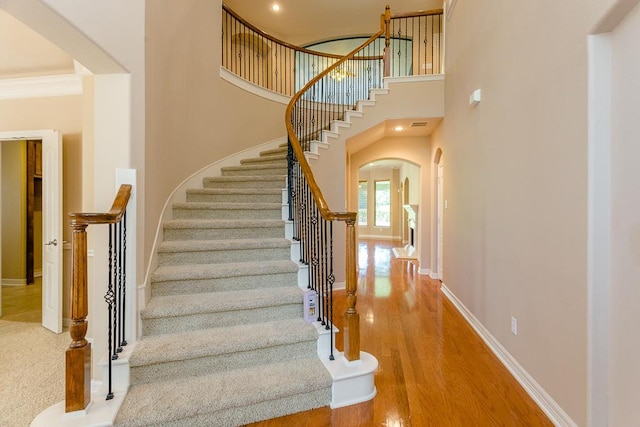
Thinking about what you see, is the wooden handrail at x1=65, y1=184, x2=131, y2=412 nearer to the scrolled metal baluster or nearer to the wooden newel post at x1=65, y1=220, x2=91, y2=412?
the wooden newel post at x1=65, y1=220, x2=91, y2=412

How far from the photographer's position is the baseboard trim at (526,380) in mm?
1772

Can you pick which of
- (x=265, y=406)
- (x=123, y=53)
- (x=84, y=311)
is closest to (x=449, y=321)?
(x=265, y=406)

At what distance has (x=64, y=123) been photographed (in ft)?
11.0

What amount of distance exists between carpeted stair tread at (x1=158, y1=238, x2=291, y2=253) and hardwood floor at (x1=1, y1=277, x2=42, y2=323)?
7.14 ft

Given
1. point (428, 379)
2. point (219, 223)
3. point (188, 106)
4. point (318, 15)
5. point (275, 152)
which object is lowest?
point (428, 379)

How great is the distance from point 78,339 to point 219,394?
817 mm

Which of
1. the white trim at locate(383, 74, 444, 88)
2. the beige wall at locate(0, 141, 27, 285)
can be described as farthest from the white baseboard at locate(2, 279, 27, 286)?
the white trim at locate(383, 74, 444, 88)

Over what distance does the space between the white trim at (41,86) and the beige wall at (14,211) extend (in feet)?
7.11

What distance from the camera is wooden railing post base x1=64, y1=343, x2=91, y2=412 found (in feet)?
5.16

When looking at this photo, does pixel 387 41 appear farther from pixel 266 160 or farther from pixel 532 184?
pixel 532 184

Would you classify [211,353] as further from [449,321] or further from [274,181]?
[449,321]

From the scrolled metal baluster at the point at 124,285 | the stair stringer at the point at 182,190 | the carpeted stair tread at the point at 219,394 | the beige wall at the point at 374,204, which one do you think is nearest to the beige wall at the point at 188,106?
the stair stringer at the point at 182,190

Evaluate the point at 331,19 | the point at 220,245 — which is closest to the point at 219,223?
the point at 220,245

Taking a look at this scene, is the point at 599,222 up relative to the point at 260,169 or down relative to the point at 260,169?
down
